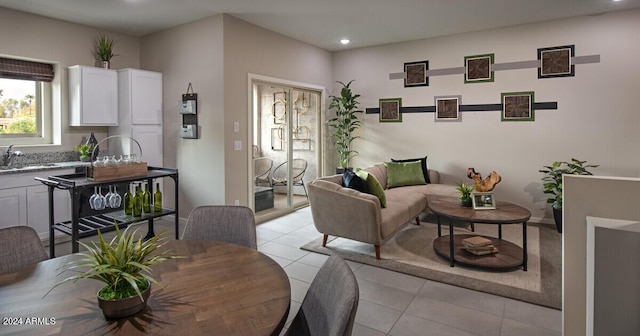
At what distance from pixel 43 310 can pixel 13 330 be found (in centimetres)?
13

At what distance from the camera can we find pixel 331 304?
4.24ft

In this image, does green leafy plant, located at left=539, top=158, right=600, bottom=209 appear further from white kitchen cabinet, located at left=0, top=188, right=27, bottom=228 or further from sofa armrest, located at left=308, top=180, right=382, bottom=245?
white kitchen cabinet, located at left=0, top=188, right=27, bottom=228

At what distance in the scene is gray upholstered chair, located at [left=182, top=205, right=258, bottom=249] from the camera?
2.21 meters

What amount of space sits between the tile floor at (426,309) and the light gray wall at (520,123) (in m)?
2.89

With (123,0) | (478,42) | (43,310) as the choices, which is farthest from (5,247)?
(478,42)

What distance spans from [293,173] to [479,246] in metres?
3.30

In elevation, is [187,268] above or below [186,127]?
below

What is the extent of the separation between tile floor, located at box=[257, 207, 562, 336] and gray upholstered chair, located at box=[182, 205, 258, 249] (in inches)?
33.4

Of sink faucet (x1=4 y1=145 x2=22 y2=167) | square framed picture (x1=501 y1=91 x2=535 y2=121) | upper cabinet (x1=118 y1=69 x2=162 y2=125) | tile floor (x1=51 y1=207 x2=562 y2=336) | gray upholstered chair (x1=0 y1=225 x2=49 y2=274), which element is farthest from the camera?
square framed picture (x1=501 y1=91 x2=535 y2=121)

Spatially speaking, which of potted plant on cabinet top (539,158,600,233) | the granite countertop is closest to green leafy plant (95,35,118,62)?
the granite countertop

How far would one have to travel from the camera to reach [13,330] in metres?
1.11

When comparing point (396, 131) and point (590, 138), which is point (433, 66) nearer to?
point (396, 131)

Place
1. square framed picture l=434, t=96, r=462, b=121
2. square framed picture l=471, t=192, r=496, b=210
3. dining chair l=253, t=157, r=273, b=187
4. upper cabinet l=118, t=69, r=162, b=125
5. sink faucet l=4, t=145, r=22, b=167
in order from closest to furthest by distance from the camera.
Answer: square framed picture l=471, t=192, r=496, b=210, sink faucet l=4, t=145, r=22, b=167, upper cabinet l=118, t=69, r=162, b=125, dining chair l=253, t=157, r=273, b=187, square framed picture l=434, t=96, r=462, b=121

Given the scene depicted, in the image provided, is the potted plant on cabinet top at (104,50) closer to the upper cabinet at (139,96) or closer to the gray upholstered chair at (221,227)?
the upper cabinet at (139,96)
